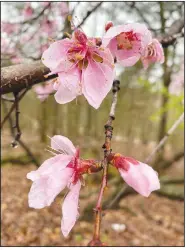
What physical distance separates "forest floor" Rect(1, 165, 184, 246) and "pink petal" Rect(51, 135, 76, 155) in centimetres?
236

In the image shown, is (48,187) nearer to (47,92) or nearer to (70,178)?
(70,178)

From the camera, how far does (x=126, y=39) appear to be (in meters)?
0.95

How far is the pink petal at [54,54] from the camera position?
87 cm

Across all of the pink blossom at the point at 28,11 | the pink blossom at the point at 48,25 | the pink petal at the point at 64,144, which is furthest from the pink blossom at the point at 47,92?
the pink blossom at the point at 28,11

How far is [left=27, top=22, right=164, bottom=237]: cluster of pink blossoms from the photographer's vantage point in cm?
71

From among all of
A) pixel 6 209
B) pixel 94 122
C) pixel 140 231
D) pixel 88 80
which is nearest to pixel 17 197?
pixel 6 209

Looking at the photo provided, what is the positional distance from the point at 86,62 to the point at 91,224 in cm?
367

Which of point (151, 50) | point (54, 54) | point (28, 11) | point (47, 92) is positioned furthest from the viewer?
point (28, 11)

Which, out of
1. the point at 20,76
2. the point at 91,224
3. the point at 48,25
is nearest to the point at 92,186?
the point at 91,224

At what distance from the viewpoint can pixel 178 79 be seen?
504 centimetres

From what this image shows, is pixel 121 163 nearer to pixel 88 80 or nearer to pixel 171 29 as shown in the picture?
pixel 88 80

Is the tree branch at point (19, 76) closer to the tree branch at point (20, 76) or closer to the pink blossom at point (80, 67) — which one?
the tree branch at point (20, 76)

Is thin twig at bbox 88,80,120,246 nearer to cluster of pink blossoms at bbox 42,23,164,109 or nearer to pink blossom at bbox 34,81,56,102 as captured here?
cluster of pink blossoms at bbox 42,23,164,109

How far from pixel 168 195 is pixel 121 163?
15.1 feet
